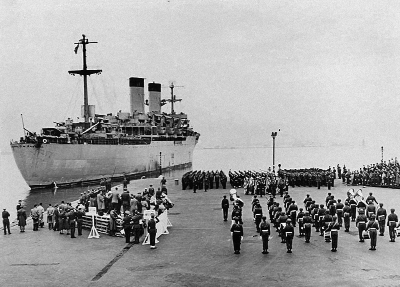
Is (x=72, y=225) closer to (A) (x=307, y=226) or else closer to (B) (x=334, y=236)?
(A) (x=307, y=226)

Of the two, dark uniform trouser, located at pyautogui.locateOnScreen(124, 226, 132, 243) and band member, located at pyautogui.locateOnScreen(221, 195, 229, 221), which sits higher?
band member, located at pyautogui.locateOnScreen(221, 195, 229, 221)

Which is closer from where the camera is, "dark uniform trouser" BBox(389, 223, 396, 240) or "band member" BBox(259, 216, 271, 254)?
"band member" BBox(259, 216, 271, 254)

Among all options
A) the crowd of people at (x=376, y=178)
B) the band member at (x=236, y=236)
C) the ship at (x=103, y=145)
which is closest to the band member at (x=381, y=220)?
the band member at (x=236, y=236)

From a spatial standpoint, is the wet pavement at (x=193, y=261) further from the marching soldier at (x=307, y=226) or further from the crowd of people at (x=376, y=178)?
the crowd of people at (x=376, y=178)

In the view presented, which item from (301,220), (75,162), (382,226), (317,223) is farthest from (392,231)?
(75,162)

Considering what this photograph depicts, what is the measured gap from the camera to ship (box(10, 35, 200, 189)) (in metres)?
50.4

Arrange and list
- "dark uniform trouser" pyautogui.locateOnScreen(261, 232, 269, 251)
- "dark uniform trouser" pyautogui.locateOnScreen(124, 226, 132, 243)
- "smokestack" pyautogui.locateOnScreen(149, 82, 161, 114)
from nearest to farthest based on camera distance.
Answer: "dark uniform trouser" pyautogui.locateOnScreen(261, 232, 269, 251) → "dark uniform trouser" pyautogui.locateOnScreen(124, 226, 132, 243) → "smokestack" pyautogui.locateOnScreen(149, 82, 161, 114)

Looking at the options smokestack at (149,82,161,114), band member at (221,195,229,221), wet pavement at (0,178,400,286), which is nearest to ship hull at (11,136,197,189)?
smokestack at (149,82,161,114)

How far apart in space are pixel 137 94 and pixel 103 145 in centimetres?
2177

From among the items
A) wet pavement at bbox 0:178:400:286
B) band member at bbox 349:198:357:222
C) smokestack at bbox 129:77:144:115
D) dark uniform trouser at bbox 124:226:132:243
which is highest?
smokestack at bbox 129:77:144:115

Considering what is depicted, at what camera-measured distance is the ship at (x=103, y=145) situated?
50438 mm

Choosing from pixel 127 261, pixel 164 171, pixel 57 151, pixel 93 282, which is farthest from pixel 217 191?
pixel 164 171

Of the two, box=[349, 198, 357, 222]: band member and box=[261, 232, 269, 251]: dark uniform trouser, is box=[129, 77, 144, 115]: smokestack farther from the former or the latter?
box=[261, 232, 269, 251]: dark uniform trouser

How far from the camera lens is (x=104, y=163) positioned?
57.7 meters
